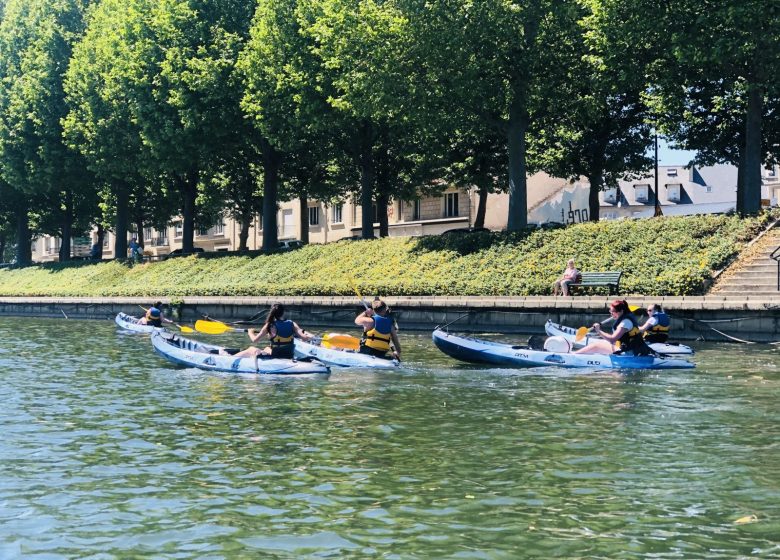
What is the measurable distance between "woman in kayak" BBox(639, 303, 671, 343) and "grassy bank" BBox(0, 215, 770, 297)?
668 cm

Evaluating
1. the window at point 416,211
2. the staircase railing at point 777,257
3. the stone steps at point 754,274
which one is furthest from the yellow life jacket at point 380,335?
the window at point 416,211

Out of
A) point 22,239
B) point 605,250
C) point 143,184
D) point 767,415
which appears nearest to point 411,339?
point 605,250

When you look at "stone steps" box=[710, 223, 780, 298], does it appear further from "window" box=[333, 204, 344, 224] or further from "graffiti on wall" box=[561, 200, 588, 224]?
"window" box=[333, 204, 344, 224]

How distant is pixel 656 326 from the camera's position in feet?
78.7

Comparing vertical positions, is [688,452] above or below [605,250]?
below

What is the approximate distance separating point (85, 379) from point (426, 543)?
47.5 feet

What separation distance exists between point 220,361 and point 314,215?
63.0 meters

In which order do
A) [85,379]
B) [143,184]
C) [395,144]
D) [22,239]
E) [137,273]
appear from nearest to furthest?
[85,379] → [395,144] → [137,273] → [143,184] → [22,239]

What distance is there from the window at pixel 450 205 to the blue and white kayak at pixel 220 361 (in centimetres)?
4950

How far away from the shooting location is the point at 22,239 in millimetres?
74188

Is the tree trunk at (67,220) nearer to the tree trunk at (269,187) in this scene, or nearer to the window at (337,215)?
the window at (337,215)

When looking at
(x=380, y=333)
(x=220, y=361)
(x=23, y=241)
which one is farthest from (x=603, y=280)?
(x=23, y=241)

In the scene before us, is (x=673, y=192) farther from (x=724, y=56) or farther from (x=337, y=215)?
(x=724, y=56)

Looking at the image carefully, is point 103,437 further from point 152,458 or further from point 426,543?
point 426,543
